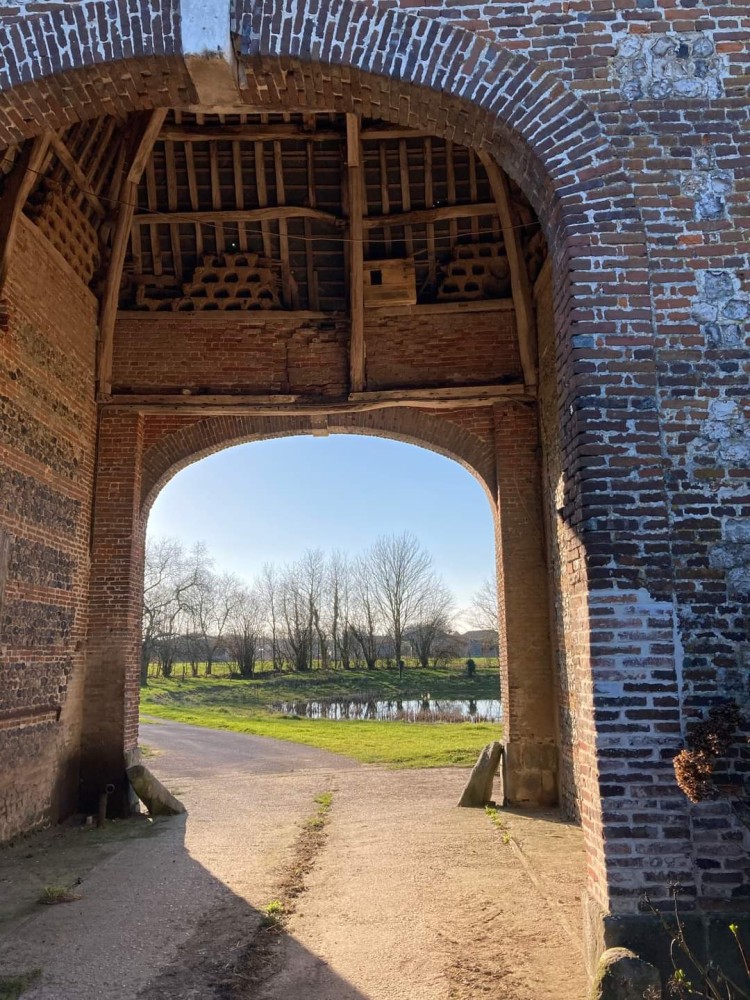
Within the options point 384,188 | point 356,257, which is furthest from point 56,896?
point 384,188

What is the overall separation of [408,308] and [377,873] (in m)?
7.29

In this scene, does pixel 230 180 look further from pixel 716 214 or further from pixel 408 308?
pixel 716 214

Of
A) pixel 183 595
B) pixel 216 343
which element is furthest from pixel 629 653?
pixel 183 595

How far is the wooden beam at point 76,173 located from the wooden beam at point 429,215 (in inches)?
139

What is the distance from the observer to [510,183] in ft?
33.3

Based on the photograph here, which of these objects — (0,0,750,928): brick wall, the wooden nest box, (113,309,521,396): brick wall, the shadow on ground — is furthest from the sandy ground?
the wooden nest box

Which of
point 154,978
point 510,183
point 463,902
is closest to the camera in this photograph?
point 154,978

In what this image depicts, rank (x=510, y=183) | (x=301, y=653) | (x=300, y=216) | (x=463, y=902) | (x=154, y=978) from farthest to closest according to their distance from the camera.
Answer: (x=301, y=653)
(x=300, y=216)
(x=510, y=183)
(x=463, y=902)
(x=154, y=978)

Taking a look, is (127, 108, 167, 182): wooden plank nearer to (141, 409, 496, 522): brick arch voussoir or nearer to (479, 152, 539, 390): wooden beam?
(141, 409, 496, 522): brick arch voussoir

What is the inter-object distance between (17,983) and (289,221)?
941 centimetres

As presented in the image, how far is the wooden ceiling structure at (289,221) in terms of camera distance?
9992 mm

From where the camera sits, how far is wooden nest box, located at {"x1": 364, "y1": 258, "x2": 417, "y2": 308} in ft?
36.3

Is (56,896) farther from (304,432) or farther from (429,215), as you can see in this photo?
(429,215)

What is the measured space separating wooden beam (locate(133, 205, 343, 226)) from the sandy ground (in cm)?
785
